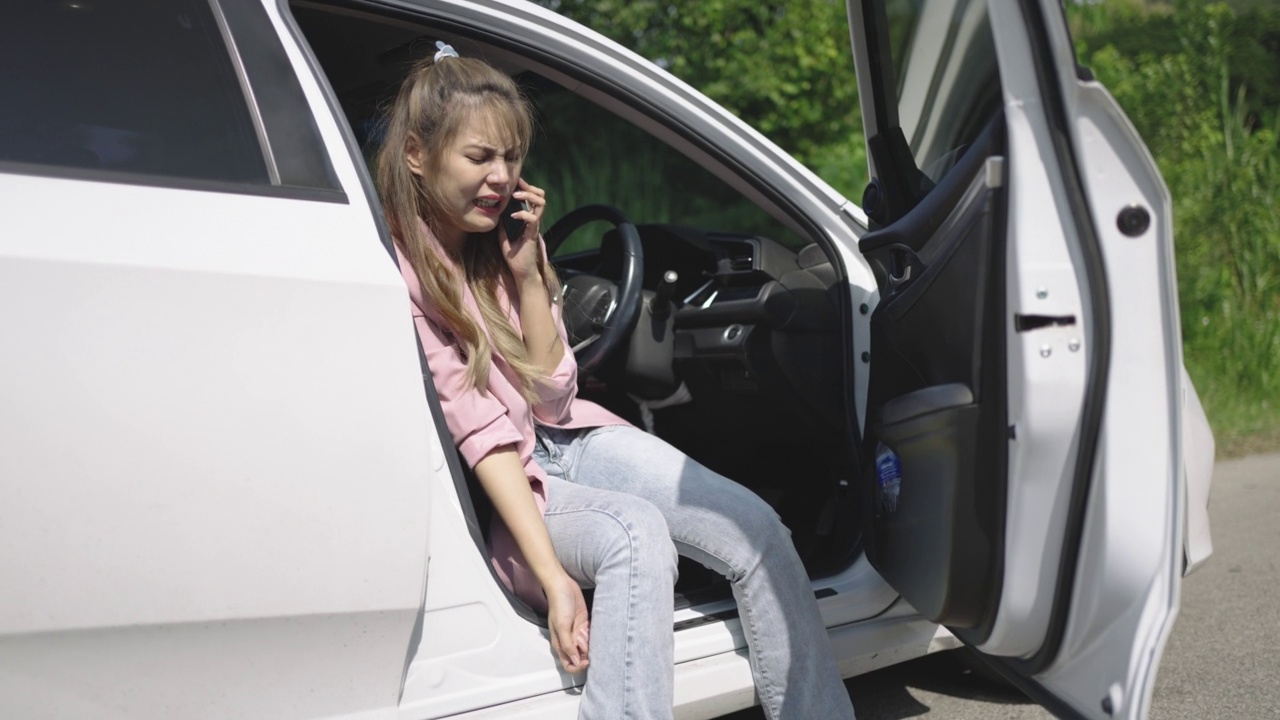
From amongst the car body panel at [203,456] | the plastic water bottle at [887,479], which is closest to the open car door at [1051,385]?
the plastic water bottle at [887,479]

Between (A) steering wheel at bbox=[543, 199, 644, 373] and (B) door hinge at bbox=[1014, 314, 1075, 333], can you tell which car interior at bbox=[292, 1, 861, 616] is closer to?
(A) steering wheel at bbox=[543, 199, 644, 373]

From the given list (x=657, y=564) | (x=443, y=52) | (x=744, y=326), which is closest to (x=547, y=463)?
(x=657, y=564)

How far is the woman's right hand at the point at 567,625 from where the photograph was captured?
1.73 meters

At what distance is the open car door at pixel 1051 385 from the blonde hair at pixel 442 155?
74cm

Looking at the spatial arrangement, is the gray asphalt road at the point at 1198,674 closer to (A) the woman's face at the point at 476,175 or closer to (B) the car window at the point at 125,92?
(A) the woman's face at the point at 476,175

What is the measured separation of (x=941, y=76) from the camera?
78.9 inches

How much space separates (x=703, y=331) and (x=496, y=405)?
842 millimetres

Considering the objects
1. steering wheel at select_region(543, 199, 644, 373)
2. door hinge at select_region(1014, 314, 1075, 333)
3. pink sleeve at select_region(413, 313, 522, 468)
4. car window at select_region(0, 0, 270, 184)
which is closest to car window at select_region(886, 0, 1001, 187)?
door hinge at select_region(1014, 314, 1075, 333)

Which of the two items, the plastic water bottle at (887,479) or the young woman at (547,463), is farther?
the plastic water bottle at (887,479)

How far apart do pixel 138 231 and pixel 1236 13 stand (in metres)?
6.99

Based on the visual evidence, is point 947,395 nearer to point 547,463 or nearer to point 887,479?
point 887,479

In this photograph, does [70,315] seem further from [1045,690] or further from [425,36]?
[1045,690]

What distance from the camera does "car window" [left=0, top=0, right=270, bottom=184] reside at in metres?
1.51

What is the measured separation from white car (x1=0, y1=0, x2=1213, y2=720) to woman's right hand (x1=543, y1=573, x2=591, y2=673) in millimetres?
40
